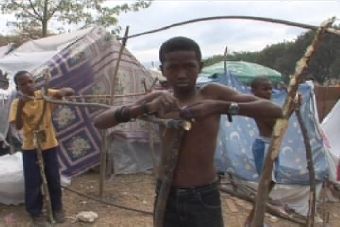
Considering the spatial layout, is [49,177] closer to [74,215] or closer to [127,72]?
[74,215]

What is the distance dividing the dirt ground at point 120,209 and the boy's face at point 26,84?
1250 millimetres

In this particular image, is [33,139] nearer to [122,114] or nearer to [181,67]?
[122,114]

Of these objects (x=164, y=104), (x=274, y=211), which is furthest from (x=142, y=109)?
(x=274, y=211)

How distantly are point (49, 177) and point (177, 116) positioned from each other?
9.58 ft

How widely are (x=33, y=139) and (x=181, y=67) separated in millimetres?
2738

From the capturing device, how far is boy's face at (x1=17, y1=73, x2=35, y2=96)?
420 centimetres

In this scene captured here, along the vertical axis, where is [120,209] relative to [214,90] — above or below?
below

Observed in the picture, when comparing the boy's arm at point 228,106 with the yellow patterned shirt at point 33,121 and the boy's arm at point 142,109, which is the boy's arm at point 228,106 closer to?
the boy's arm at point 142,109

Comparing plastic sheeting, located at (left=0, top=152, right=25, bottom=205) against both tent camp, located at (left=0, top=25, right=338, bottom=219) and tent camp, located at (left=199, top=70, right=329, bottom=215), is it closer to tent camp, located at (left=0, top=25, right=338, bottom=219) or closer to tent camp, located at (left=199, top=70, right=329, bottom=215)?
tent camp, located at (left=0, top=25, right=338, bottom=219)

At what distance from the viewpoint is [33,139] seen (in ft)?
14.4

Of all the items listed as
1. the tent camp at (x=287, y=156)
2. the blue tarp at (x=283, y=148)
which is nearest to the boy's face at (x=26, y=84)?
the tent camp at (x=287, y=156)

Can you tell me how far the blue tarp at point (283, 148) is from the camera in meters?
5.21

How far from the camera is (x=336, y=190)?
5539mm

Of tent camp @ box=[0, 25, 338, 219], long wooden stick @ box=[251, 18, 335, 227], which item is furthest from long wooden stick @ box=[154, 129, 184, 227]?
tent camp @ box=[0, 25, 338, 219]
